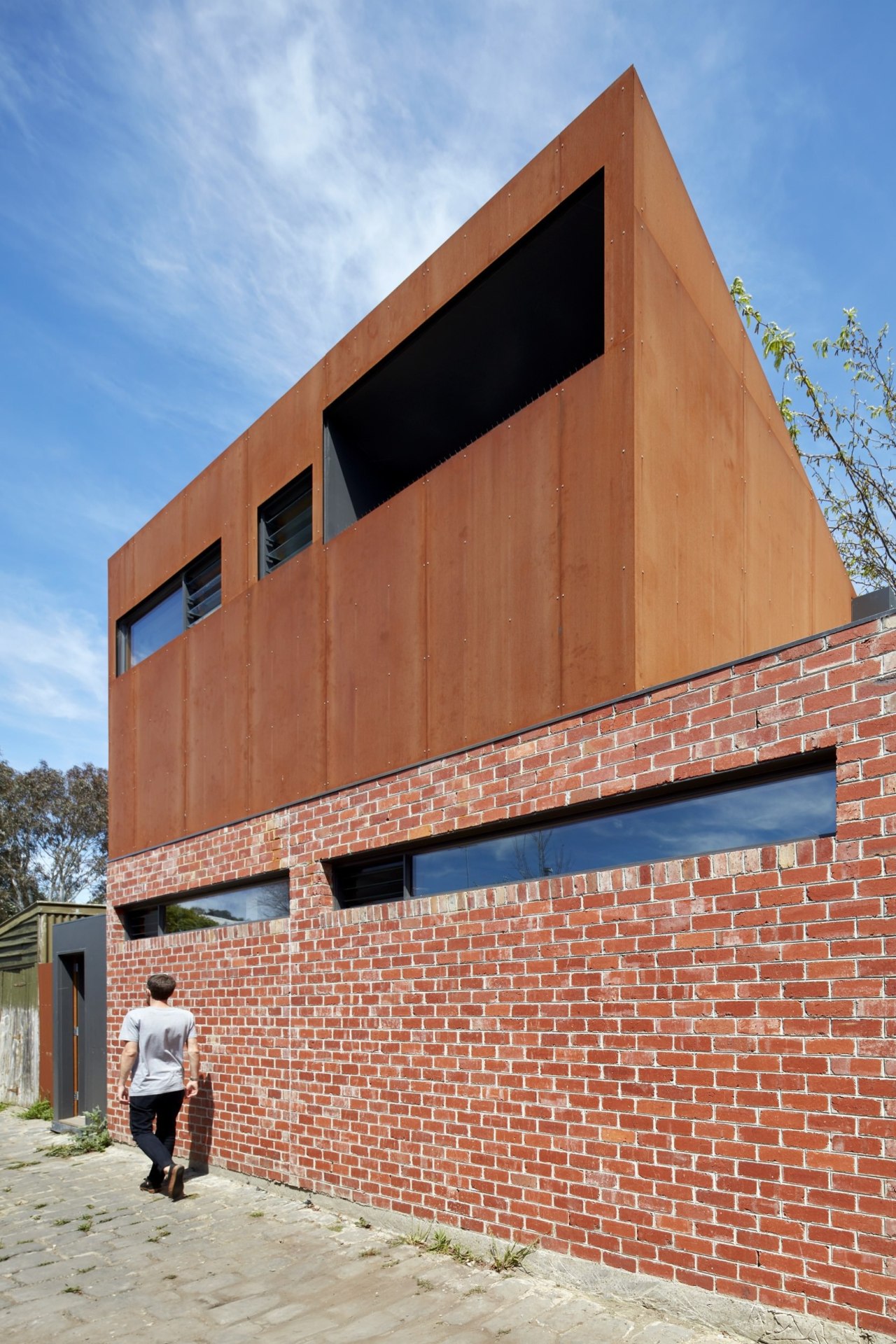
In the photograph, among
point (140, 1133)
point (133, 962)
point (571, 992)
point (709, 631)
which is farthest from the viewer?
point (133, 962)

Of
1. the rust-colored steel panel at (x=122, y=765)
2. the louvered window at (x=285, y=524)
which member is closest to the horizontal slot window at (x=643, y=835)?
the louvered window at (x=285, y=524)

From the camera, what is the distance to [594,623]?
A: 589 centimetres

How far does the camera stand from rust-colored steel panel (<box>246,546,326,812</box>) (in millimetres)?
8484

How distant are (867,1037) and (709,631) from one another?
9.68 feet

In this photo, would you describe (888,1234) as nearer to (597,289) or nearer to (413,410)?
(597,289)

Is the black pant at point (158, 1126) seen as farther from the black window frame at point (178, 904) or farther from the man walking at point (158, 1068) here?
the black window frame at point (178, 904)

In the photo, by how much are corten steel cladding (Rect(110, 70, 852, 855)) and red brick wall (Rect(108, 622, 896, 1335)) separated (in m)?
0.60

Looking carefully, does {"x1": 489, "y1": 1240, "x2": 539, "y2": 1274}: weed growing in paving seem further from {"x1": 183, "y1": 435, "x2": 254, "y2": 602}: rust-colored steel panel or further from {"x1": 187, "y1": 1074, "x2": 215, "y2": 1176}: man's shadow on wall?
{"x1": 183, "y1": 435, "x2": 254, "y2": 602}: rust-colored steel panel

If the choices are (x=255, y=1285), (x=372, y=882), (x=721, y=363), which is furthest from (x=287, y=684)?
(x=255, y=1285)

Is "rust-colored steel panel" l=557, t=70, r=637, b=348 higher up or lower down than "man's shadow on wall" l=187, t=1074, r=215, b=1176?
higher up

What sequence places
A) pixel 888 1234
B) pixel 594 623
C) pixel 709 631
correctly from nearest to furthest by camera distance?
pixel 888 1234 < pixel 594 623 < pixel 709 631

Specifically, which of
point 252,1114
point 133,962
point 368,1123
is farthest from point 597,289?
point 133,962

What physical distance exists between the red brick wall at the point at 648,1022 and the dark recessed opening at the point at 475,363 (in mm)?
3188

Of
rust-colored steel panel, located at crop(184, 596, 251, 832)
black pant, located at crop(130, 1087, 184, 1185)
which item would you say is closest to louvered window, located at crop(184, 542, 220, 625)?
rust-colored steel panel, located at crop(184, 596, 251, 832)
